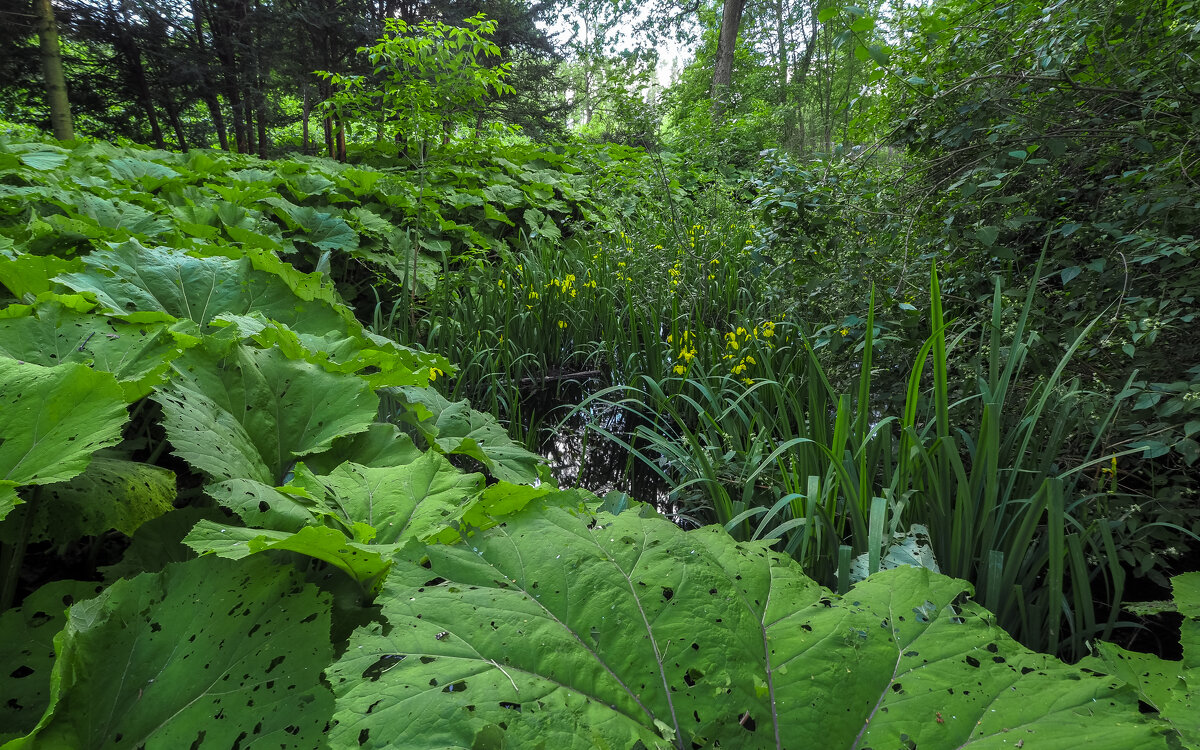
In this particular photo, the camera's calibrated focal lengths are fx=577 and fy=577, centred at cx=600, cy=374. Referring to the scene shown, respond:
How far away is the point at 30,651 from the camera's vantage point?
67 cm

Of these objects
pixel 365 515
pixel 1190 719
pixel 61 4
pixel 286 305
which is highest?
pixel 61 4

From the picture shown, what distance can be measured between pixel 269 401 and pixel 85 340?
33cm

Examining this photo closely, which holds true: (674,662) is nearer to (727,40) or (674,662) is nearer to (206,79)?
(206,79)

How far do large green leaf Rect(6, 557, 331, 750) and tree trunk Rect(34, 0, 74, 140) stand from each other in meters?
7.33

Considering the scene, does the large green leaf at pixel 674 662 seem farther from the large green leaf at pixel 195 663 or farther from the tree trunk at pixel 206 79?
the tree trunk at pixel 206 79

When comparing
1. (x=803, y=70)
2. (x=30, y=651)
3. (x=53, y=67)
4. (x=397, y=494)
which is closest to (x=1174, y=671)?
(x=397, y=494)

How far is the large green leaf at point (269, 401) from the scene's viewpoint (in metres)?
1.06

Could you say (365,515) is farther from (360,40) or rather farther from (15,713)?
(360,40)

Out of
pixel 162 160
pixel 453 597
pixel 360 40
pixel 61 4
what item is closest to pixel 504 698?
pixel 453 597

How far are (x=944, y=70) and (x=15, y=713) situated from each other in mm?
3043

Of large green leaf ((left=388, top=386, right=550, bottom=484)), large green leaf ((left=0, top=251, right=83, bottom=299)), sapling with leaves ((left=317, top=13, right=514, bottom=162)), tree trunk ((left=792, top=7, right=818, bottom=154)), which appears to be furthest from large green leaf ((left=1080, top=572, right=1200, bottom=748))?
tree trunk ((left=792, top=7, right=818, bottom=154))

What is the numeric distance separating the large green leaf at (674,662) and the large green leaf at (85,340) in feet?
2.39

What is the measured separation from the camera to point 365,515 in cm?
88

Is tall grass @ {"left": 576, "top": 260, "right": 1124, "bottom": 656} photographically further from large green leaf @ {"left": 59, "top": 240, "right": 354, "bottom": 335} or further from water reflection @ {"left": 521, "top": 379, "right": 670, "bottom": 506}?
large green leaf @ {"left": 59, "top": 240, "right": 354, "bottom": 335}
